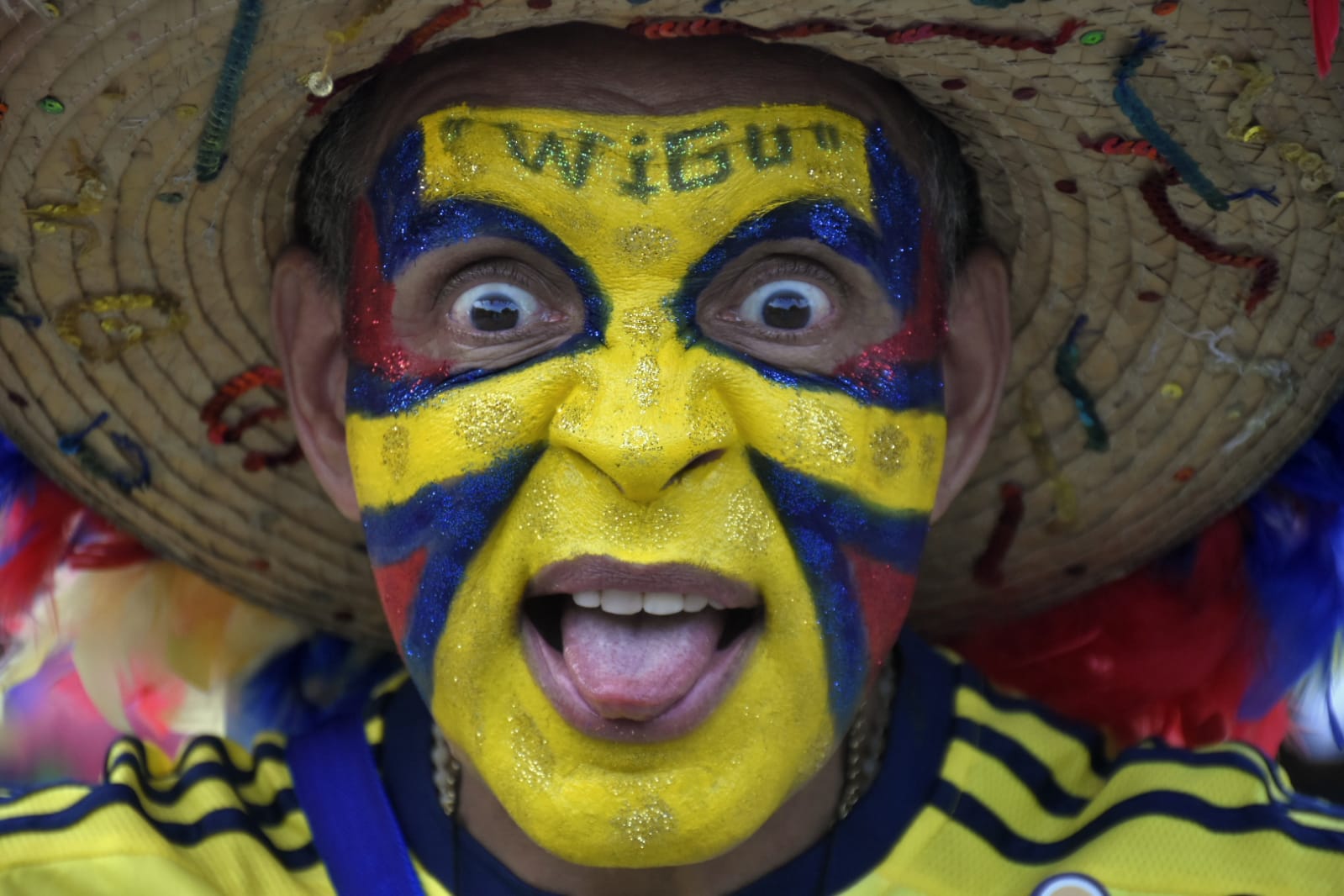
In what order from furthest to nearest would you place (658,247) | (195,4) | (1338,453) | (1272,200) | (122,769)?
(1338,453)
(122,769)
(1272,200)
(658,247)
(195,4)

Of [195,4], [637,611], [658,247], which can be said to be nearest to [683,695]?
[637,611]

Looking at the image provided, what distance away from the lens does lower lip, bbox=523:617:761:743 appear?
1911mm

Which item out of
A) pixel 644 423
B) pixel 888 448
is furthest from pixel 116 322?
pixel 888 448

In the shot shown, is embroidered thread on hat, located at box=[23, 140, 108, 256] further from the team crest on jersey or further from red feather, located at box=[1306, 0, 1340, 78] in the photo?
the team crest on jersey

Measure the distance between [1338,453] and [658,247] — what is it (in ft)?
3.89

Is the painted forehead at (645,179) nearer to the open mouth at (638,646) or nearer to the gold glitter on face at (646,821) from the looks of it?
the open mouth at (638,646)

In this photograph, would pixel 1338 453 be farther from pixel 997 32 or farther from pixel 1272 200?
pixel 997 32

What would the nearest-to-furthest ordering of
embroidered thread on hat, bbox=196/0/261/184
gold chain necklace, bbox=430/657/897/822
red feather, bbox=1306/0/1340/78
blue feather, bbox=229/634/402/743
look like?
red feather, bbox=1306/0/1340/78
embroidered thread on hat, bbox=196/0/261/184
gold chain necklace, bbox=430/657/897/822
blue feather, bbox=229/634/402/743

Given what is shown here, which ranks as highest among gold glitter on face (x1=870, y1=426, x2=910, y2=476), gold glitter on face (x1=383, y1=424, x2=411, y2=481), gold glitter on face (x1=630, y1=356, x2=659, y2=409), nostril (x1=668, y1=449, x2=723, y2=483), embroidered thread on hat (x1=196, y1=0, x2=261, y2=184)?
embroidered thread on hat (x1=196, y1=0, x2=261, y2=184)

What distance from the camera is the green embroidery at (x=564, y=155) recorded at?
6.35 feet

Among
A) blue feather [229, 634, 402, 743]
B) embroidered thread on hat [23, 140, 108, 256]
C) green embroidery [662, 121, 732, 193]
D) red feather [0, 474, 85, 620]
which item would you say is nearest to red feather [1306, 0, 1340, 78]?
green embroidery [662, 121, 732, 193]

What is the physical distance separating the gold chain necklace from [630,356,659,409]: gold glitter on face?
1.99 ft

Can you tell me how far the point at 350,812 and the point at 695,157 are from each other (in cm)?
104

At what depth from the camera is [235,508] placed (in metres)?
2.57
